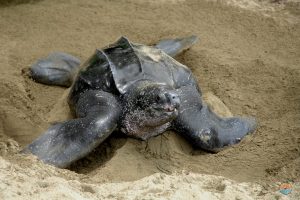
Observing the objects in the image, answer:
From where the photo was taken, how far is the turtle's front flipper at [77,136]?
2.71 meters

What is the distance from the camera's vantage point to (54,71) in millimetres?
3744

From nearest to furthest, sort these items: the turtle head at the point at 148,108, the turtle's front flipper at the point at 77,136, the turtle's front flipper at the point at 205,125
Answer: the turtle's front flipper at the point at 77,136 → the turtle head at the point at 148,108 → the turtle's front flipper at the point at 205,125

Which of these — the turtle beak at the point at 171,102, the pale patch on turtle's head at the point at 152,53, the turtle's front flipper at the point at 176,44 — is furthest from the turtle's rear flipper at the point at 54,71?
the turtle beak at the point at 171,102

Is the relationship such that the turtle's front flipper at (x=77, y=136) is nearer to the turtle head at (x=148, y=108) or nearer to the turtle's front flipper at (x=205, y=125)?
the turtle head at (x=148, y=108)

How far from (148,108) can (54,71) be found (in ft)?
3.79

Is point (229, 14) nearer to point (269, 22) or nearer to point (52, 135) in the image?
point (269, 22)

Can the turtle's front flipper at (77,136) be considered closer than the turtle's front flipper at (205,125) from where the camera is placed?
Yes

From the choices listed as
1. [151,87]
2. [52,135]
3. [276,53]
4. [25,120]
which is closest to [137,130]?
[151,87]

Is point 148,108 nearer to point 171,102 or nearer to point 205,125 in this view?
point 171,102

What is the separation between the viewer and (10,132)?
2908 millimetres

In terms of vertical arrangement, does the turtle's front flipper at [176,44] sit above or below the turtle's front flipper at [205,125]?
above

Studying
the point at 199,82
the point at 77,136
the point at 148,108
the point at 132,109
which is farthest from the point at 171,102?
the point at 199,82

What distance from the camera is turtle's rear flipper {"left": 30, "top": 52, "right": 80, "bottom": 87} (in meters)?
3.70

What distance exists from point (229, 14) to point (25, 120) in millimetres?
2704
